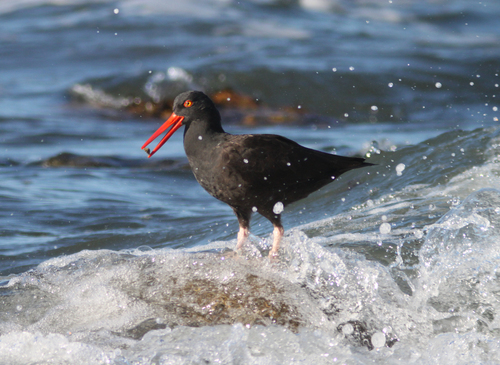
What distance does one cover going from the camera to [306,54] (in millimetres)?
13695

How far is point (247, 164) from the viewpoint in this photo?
3.62 meters

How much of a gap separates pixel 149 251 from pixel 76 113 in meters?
7.86

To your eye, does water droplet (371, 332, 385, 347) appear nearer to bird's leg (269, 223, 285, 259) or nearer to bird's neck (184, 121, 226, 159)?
bird's leg (269, 223, 285, 259)

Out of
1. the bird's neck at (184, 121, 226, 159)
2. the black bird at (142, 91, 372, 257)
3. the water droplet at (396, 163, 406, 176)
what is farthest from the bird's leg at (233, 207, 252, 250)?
the water droplet at (396, 163, 406, 176)

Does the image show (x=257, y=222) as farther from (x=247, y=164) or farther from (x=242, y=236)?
(x=247, y=164)

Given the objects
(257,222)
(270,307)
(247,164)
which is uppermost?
(247,164)

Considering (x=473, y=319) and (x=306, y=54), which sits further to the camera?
(x=306, y=54)

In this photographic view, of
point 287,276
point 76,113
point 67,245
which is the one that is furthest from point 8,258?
point 76,113

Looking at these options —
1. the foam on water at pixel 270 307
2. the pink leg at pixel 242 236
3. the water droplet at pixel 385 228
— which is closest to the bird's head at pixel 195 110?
the pink leg at pixel 242 236

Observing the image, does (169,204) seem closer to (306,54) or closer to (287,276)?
(287,276)


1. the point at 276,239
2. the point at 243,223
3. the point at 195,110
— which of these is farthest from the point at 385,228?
the point at 195,110

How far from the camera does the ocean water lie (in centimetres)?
297

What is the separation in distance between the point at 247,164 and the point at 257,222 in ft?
6.03

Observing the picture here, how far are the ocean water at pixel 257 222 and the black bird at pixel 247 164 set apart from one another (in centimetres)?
31
